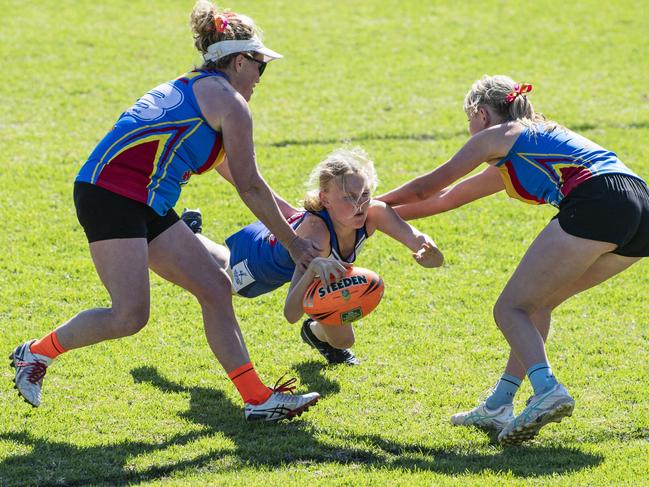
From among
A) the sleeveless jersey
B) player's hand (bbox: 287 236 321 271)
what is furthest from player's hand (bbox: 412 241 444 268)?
player's hand (bbox: 287 236 321 271)

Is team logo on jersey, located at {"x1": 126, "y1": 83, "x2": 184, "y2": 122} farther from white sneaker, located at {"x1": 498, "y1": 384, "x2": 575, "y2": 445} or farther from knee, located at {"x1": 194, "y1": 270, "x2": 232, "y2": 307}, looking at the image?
white sneaker, located at {"x1": 498, "y1": 384, "x2": 575, "y2": 445}

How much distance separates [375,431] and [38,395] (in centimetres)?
190

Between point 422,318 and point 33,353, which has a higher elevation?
point 33,353

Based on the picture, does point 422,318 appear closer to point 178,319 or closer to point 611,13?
point 178,319

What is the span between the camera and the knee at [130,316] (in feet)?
17.1

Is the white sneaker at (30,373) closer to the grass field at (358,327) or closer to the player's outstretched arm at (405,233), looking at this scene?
the grass field at (358,327)

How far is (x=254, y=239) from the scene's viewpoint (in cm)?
628

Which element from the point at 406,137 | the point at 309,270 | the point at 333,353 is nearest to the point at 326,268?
the point at 309,270

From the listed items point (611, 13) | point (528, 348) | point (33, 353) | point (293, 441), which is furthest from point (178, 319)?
point (611, 13)

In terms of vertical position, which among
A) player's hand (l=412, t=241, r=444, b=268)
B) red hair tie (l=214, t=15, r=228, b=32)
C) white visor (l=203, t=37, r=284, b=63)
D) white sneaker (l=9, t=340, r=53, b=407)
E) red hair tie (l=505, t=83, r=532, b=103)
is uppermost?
red hair tie (l=214, t=15, r=228, b=32)

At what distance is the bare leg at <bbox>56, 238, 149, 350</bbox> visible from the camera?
514 cm

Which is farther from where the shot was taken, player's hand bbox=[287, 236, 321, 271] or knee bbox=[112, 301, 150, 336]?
player's hand bbox=[287, 236, 321, 271]

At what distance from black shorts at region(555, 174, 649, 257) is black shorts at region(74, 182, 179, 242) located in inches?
87.5

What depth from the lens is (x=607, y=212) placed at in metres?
4.96
